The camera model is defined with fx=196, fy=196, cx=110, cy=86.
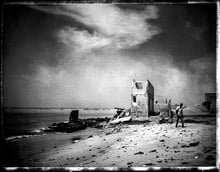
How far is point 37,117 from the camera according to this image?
3.62 meters

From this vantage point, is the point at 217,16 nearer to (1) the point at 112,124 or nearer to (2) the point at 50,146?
(1) the point at 112,124

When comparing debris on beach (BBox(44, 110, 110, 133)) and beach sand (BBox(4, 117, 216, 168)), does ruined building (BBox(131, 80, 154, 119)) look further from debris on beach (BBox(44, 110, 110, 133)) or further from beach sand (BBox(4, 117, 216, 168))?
debris on beach (BBox(44, 110, 110, 133))

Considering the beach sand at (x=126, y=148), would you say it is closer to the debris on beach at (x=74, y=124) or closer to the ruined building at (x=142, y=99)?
the debris on beach at (x=74, y=124)

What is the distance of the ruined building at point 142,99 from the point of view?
11.8 feet

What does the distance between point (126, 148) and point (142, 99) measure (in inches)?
37.3

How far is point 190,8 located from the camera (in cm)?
343

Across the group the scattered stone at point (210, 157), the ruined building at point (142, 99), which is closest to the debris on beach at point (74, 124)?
the ruined building at point (142, 99)

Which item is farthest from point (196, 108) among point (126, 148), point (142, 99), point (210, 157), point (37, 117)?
point (37, 117)

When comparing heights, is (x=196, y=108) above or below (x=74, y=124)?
above

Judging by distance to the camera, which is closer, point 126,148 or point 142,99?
point 126,148

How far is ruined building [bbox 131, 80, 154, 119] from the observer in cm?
361

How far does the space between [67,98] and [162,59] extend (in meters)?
1.89

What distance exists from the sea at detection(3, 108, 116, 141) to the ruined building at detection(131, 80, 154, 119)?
1.37 feet

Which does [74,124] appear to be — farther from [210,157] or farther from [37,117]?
[210,157]
